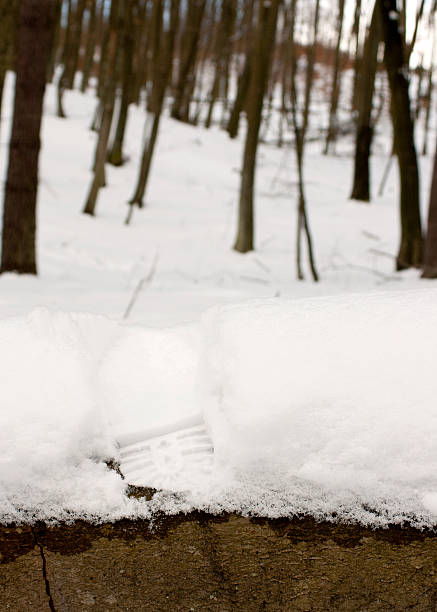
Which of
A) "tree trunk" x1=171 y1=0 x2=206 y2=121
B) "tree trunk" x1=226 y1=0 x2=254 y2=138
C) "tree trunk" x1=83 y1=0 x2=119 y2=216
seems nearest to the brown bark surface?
"tree trunk" x1=83 y1=0 x2=119 y2=216

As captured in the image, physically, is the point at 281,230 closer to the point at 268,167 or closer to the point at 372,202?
the point at 372,202

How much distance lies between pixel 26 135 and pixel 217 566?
3.86m

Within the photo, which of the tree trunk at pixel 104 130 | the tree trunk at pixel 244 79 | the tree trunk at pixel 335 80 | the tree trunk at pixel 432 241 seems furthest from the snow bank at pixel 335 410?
the tree trunk at pixel 335 80

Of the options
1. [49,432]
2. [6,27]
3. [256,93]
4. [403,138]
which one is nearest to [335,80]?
[256,93]

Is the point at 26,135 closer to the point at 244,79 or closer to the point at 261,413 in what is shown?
the point at 261,413

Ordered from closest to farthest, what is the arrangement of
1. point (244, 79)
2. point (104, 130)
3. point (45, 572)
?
point (45, 572)
point (104, 130)
point (244, 79)

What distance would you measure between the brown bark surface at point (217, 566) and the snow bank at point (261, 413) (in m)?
0.04

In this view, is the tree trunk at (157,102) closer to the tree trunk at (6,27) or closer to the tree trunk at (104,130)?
the tree trunk at (104,130)

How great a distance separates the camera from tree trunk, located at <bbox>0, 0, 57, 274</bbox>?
156 inches

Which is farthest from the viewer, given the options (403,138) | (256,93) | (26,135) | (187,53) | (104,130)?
(187,53)

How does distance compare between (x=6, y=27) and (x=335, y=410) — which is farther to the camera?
(x=6, y=27)

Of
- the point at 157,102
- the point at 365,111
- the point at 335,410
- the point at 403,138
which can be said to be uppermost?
the point at 365,111

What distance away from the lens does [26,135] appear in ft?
13.7

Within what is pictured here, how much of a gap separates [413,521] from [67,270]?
5.59 m
